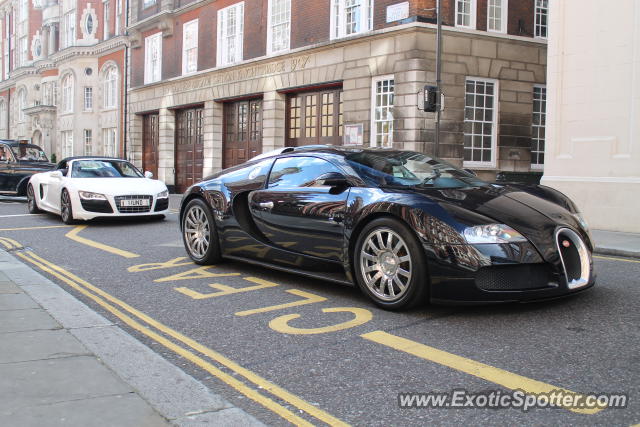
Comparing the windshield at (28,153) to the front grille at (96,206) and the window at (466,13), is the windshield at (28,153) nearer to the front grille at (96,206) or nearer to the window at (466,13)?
the front grille at (96,206)

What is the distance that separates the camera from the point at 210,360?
153 inches

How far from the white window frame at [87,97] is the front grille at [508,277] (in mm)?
38536

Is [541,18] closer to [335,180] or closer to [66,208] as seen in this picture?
[66,208]

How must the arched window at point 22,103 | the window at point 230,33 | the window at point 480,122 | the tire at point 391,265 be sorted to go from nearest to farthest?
1. the tire at point 391,265
2. the window at point 480,122
3. the window at point 230,33
4. the arched window at point 22,103

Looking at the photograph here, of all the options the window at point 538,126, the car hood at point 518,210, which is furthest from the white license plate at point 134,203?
the window at point 538,126

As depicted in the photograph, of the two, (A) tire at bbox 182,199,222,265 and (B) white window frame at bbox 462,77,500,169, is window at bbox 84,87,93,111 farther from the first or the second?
(A) tire at bbox 182,199,222,265

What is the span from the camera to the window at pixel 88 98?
127 ft

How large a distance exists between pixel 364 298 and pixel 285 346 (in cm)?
150

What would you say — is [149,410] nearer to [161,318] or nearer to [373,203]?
[161,318]

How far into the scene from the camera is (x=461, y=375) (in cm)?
348

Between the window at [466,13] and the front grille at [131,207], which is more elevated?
the window at [466,13]

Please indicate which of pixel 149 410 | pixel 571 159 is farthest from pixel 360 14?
pixel 149 410

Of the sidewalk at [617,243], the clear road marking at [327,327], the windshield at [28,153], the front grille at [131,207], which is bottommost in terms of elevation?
the clear road marking at [327,327]

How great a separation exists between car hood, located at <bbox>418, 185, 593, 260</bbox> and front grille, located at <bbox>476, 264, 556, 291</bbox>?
178 millimetres
